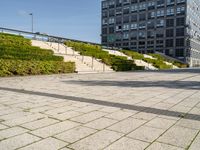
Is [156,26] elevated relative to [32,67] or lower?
elevated

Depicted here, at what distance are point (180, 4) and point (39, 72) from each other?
6816 cm

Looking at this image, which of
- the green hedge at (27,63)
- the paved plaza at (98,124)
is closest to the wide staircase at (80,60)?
the green hedge at (27,63)

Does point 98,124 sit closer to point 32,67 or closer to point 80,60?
point 32,67

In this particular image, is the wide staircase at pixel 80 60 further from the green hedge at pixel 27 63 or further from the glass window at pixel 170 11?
the glass window at pixel 170 11

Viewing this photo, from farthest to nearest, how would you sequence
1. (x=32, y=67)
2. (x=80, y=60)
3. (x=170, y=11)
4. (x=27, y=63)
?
(x=170, y=11) → (x=80, y=60) → (x=32, y=67) → (x=27, y=63)

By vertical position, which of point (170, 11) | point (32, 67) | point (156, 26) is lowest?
point (32, 67)

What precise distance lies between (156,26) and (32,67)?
225 feet

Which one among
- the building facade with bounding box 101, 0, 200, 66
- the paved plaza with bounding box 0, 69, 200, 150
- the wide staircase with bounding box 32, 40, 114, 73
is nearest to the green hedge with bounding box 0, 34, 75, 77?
the wide staircase with bounding box 32, 40, 114, 73

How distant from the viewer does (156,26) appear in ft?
262

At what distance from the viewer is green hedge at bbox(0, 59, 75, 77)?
15984 millimetres

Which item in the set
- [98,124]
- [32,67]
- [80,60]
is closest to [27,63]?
[32,67]

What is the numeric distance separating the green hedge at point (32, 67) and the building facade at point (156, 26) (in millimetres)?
57264

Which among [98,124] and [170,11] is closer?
[98,124]

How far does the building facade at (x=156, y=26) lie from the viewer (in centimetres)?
7575
